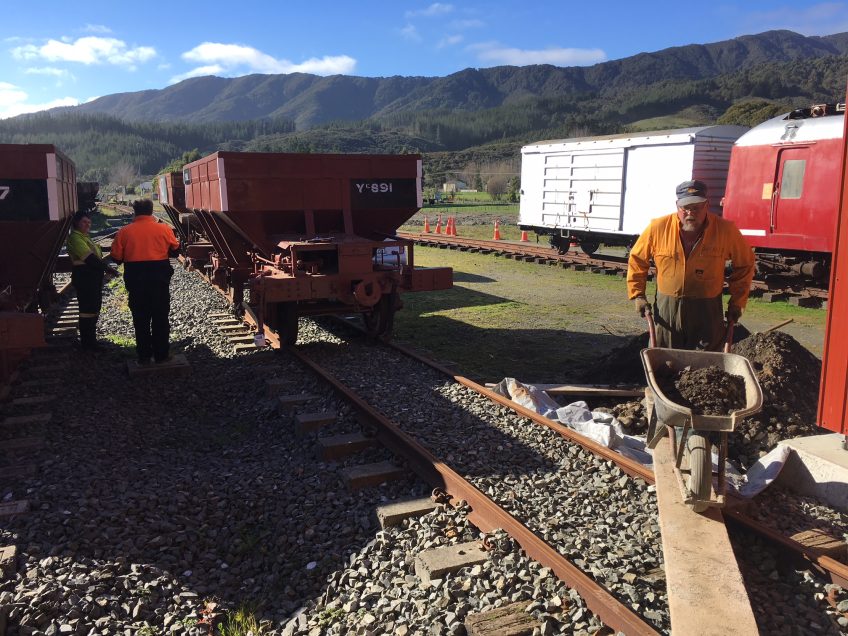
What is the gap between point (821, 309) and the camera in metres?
12.4

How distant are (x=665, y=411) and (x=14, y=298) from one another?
6473 mm

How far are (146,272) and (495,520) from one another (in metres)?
5.33

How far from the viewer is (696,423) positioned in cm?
371

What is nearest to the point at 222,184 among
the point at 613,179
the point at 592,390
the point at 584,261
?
the point at 592,390

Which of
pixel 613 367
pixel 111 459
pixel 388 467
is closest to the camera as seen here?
pixel 388 467

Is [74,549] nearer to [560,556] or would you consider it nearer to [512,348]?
[560,556]

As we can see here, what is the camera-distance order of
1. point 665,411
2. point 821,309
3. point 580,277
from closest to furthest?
point 665,411, point 821,309, point 580,277

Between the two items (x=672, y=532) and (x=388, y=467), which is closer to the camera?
(x=672, y=532)

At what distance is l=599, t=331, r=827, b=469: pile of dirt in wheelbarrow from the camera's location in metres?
5.58

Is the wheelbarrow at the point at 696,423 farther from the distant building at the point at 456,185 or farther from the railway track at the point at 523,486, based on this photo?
the distant building at the point at 456,185

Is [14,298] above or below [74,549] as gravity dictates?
above

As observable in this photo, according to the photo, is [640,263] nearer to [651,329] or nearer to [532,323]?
[651,329]

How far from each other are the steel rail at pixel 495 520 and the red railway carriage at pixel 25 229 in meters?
2.88

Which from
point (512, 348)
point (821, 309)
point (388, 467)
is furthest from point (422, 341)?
point (821, 309)
